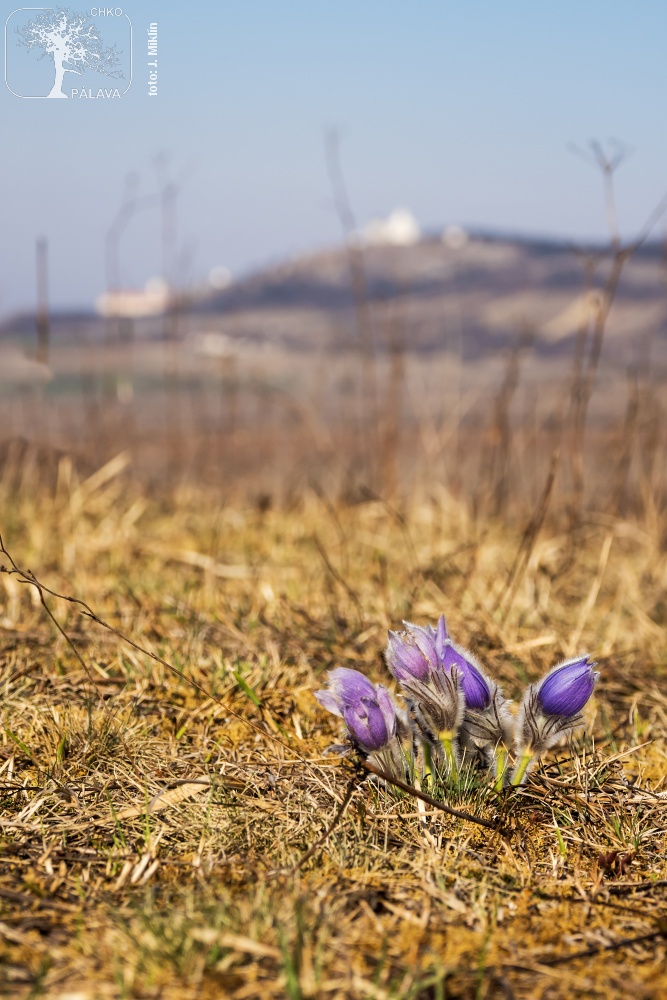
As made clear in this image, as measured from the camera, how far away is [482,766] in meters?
1.44

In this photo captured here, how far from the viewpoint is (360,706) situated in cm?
132

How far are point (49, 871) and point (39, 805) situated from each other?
16 centimetres

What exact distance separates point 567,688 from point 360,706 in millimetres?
296

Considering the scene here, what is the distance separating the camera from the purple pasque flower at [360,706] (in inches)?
52.1

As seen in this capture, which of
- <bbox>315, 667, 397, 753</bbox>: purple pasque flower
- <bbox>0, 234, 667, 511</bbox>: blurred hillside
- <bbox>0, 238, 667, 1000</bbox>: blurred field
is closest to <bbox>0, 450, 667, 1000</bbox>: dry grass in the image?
<bbox>0, 238, 667, 1000</bbox>: blurred field

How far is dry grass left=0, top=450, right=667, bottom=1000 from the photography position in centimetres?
105

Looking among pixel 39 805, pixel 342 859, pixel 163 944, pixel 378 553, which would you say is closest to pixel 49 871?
pixel 39 805

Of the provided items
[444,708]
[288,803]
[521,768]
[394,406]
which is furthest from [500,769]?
[394,406]

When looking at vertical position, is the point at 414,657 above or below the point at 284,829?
above

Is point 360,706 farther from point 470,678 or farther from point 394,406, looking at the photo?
point 394,406

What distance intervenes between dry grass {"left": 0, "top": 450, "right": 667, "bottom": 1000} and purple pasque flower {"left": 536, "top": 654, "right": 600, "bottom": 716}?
159 millimetres

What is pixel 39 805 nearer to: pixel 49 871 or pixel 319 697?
pixel 49 871

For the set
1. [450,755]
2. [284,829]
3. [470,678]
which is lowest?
[284,829]

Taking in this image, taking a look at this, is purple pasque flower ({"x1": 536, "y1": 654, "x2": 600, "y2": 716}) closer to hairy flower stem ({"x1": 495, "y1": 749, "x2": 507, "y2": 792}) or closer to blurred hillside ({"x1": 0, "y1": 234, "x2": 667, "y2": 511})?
hairy flower stem ({"x1": 495, "y1": 749, "x2": 507, "y2": 792})
